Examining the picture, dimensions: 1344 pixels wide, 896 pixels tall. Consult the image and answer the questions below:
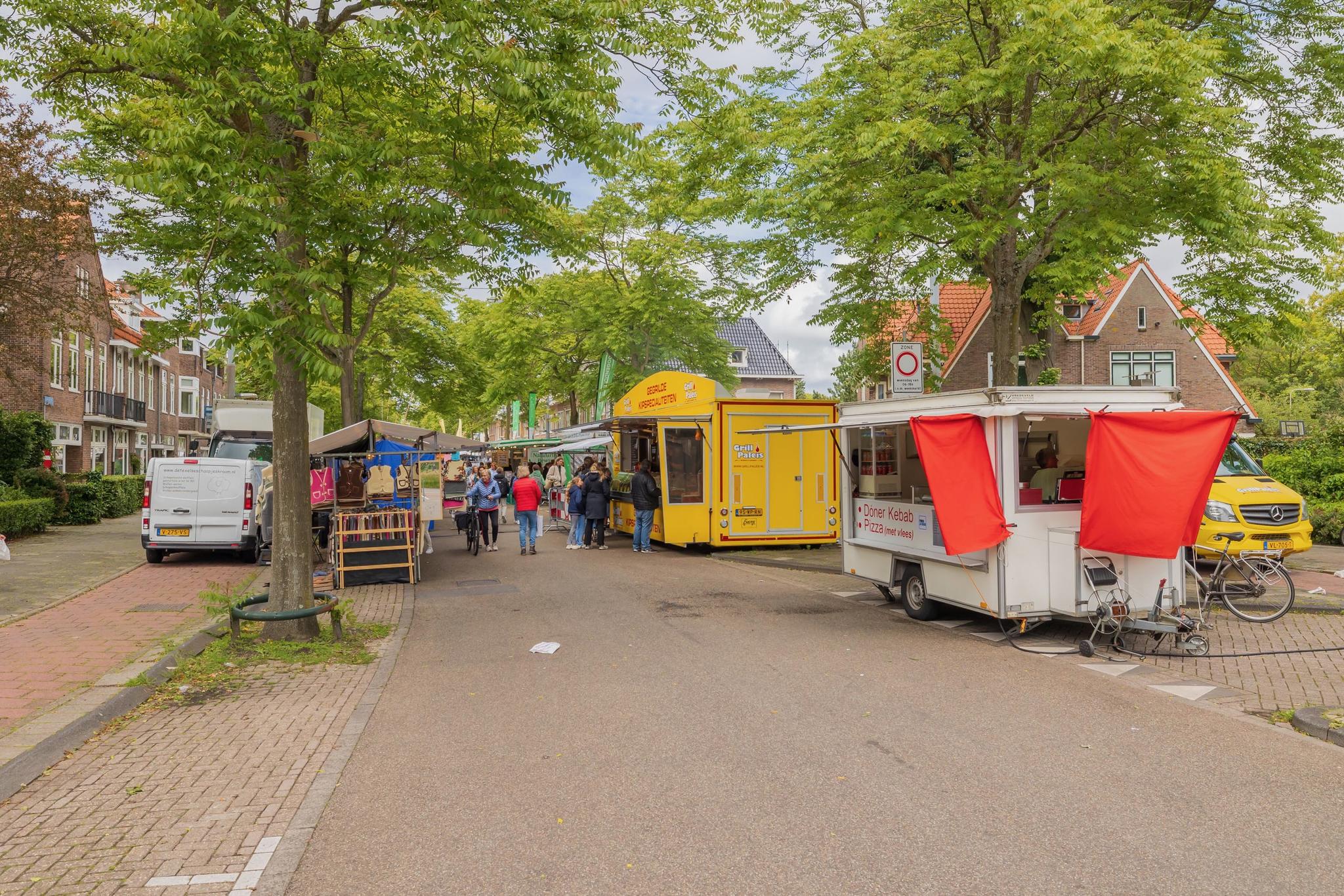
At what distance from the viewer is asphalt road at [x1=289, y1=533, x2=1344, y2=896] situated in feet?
13.7

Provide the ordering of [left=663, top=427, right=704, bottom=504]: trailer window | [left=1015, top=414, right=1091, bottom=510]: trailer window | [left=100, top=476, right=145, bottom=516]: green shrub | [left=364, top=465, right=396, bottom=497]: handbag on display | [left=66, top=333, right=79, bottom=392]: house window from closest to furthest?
[left=1015, top=414, right=1091, bottom=510]: trailer window → [left=364, top=465, right=396, bottom=497]: handbag on display → [left=663, top=427, right=704, bottom=504]: trailer window → [left=100, top=476, right=145, bottom=516]: green shrub → [left=66, top=333, right=79, bottom=392]: house window

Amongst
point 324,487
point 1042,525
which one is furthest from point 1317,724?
point 324,487

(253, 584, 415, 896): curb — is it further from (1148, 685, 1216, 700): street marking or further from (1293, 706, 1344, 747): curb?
(1293, 706, 1344, 747): curb

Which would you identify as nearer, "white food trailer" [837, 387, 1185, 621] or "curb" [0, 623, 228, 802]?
"curb" [0, 623, 228, 802]

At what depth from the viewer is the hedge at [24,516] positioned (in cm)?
1981

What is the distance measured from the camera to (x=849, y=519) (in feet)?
39.4

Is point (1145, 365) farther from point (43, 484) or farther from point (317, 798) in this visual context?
point (317, 798)

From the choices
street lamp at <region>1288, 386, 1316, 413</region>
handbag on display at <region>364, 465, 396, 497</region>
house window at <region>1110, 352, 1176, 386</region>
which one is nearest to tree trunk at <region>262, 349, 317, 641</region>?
handbag on display at <region>364, 465, 396, 497</region>

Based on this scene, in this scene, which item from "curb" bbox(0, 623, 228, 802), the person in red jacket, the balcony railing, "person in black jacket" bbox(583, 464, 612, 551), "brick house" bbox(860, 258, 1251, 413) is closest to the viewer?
"curb" bbox(0, 623, 228, 802)

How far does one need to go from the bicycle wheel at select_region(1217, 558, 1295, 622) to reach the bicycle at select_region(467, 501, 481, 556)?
43.1 feet

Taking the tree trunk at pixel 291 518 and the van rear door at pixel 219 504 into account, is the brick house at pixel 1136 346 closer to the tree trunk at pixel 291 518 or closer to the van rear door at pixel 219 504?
the van rear door at pixel 219 504

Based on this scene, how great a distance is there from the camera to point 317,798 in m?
5.16

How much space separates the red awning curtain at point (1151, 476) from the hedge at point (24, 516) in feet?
65.4

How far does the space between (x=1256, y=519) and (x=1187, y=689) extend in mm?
7256
